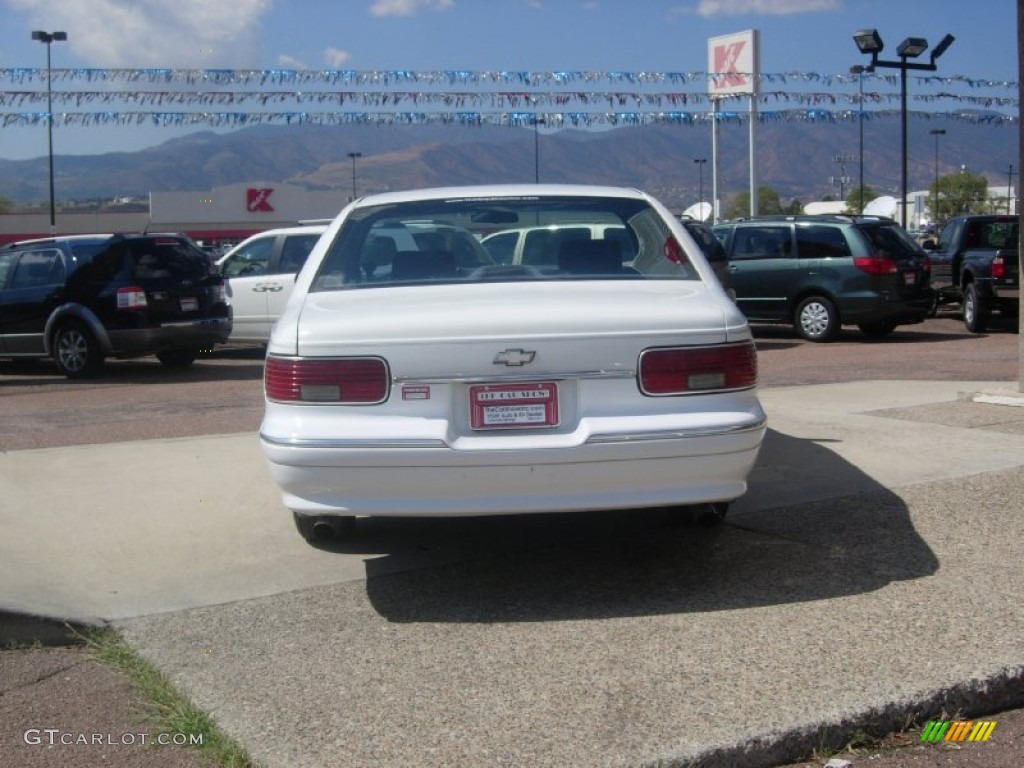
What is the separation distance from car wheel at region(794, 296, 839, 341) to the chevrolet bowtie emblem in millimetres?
13074

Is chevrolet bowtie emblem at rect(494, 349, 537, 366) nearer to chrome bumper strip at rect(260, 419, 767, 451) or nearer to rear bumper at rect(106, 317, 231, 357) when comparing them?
chrome bumper strip at rect(260, 419, 767, 451)

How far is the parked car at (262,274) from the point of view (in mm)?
15648

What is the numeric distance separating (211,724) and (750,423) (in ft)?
7.42

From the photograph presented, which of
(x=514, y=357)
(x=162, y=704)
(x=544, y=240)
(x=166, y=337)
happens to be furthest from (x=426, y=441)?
(x=166, y=337)

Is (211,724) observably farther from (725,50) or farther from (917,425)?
(725,50)

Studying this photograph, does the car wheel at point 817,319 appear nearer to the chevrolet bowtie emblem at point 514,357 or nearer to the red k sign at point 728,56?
the chevrolet bowtie emblem at point 514,357

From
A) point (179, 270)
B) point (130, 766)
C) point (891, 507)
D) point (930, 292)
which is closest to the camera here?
point (130, 766)

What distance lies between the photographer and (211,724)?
387 cm

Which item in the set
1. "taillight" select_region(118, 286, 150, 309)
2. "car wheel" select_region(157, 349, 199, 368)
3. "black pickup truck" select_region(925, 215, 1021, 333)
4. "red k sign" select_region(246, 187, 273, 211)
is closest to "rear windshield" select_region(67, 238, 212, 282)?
"taillight" select_region(118, 286, 150, 309)

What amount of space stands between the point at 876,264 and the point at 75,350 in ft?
33.4

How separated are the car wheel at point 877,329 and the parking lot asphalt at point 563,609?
1027 centimetres

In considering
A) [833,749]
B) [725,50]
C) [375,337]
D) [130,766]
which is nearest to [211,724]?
[130,766]

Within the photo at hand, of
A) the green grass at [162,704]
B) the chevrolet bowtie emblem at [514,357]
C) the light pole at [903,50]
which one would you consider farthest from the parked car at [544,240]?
the light pole at [903,50]

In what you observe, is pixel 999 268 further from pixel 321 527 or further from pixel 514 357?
pixel 514 357
